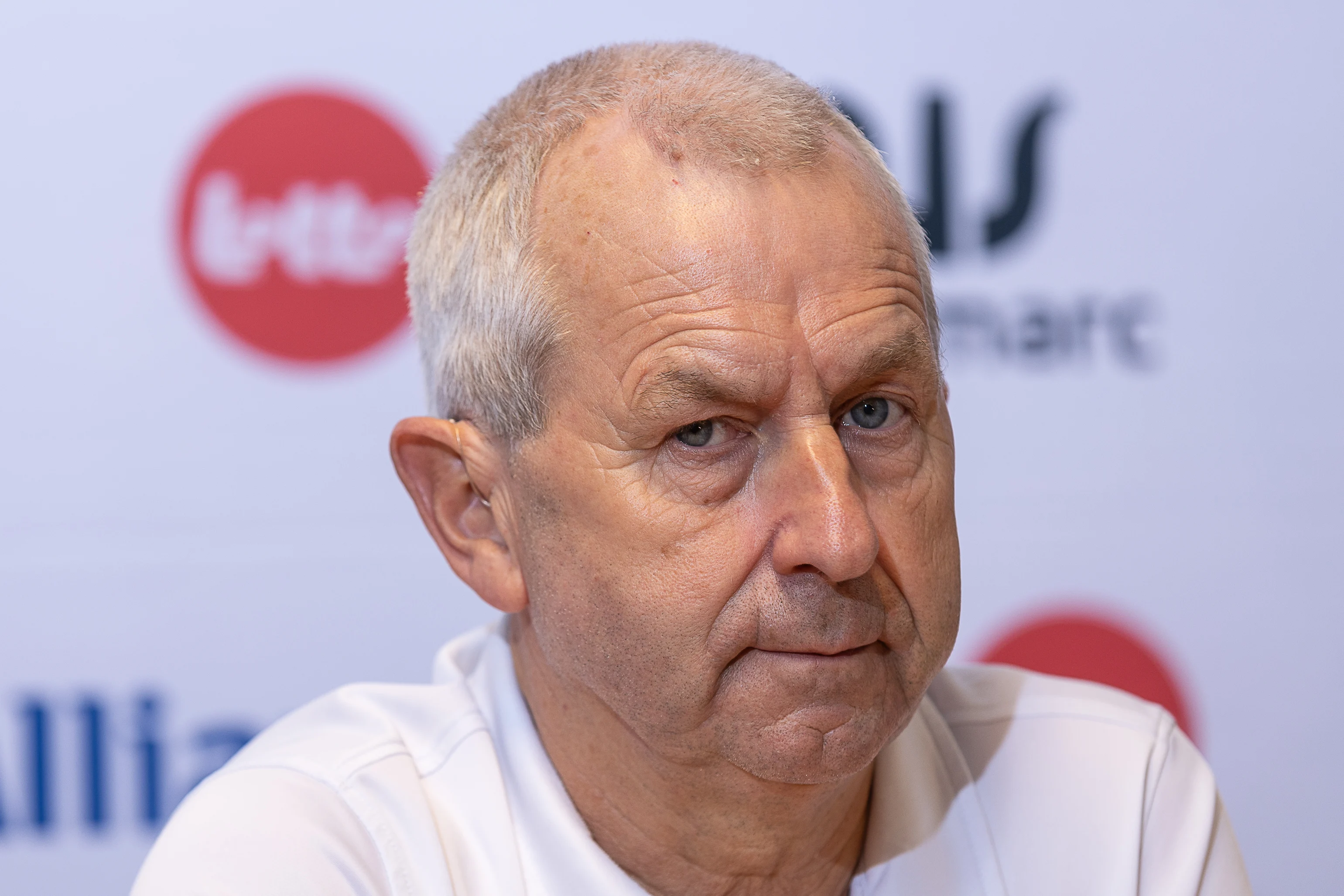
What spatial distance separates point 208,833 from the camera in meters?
1.22

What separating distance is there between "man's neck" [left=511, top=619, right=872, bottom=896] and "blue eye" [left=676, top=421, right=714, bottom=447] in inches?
12.1

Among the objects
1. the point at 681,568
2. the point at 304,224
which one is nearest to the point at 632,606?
the point at 681,568

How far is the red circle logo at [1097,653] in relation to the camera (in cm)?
230

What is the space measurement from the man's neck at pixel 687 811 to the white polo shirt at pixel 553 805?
1.2 inches

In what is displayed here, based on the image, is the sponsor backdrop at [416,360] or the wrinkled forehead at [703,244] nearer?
the wrinkled forehead at [703,244]

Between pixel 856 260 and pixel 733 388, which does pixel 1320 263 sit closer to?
pixel 856 260

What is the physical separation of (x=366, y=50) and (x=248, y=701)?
1.15 meters

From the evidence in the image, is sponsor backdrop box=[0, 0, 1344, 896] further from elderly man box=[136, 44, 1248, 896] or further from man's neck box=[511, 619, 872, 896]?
man's neck box=[511, 619, 872, 896]

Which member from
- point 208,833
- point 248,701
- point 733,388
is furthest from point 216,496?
point 733,388

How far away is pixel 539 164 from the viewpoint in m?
1.26

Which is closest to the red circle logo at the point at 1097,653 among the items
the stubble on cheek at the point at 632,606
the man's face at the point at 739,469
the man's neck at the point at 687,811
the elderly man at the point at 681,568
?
the elderly man at the point at 681,568

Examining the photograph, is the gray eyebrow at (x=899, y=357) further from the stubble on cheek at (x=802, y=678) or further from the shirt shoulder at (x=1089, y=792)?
the shirt shoulder at (x=1089, y=792)

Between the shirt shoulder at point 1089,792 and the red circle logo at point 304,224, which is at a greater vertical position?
the red circle logo at point 304,224

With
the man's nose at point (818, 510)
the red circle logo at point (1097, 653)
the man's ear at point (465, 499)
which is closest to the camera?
the man's nose at point (818, 510)
